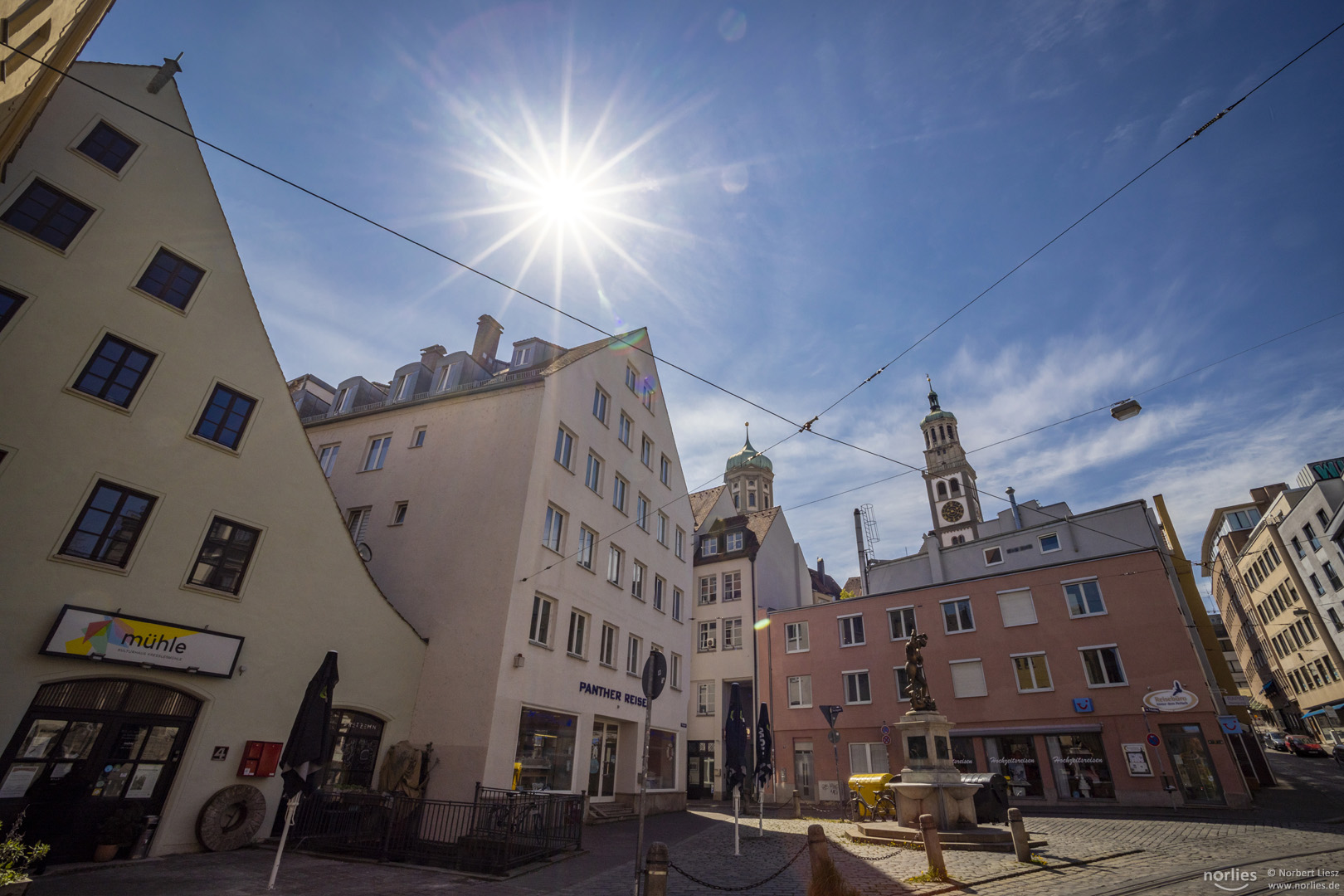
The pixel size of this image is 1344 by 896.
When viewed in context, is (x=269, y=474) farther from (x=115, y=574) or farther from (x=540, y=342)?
(x=540, y=342)

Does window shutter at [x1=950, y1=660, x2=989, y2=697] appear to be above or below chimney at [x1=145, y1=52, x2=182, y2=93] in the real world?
below

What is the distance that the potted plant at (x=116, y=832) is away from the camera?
1074 cm

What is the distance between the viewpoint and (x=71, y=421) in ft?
38.1

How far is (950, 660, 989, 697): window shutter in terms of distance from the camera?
2920 cm

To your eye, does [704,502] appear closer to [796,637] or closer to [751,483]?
[796,637]

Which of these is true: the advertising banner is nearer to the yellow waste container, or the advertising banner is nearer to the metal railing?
the metal railing

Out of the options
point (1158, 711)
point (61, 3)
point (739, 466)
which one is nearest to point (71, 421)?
point (61, 3)

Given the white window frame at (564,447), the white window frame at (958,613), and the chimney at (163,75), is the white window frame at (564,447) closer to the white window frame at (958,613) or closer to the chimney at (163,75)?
the chimney at (163,75)

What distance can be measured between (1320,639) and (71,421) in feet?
244

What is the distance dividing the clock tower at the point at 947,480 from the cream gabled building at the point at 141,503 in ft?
203

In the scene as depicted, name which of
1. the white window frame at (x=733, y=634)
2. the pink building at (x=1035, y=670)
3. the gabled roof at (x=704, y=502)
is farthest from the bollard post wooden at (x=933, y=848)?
the gabled roof at (x=704, y=502)

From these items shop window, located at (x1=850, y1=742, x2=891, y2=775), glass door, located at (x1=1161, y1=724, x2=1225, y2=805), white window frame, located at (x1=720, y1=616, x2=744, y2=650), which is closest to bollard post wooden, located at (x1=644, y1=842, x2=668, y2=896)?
glass door, located at (x1=1161, y1=724, x2=1225, y2=805)

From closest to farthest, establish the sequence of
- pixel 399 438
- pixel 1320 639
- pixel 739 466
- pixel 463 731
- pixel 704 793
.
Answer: pixel 463 731
pixel 399 438
pixel 704 793
pixel 1320 639
pixel 739 466

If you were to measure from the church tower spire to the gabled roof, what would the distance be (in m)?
22.3
